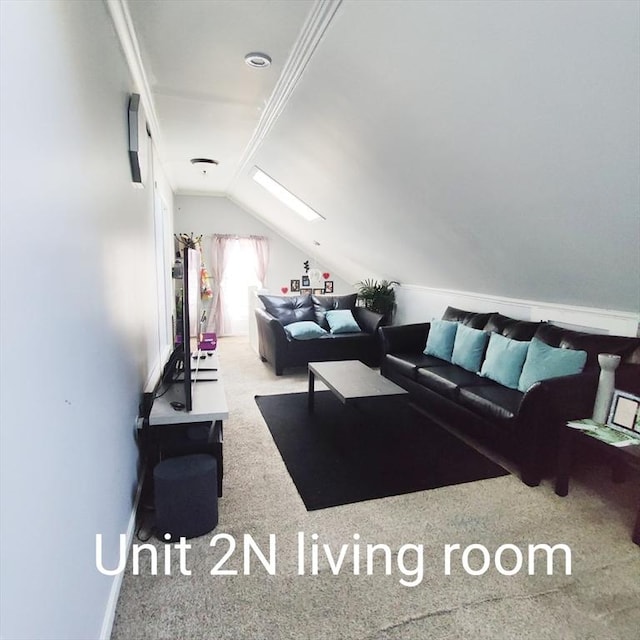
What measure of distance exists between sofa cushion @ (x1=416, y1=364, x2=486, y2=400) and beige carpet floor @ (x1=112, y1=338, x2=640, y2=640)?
736 mm

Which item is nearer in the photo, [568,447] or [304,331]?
[568,447]

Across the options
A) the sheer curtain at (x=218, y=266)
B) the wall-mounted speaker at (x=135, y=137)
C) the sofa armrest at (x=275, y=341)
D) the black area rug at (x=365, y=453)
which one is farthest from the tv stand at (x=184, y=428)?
the sheer curtain at (x=218, y=266)

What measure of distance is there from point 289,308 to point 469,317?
2326mm

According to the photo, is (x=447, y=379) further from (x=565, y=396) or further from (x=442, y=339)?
(x=565, y=396)

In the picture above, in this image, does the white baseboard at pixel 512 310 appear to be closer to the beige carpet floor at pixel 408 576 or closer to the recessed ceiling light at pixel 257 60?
the beige carpet floor at pixel 408 576

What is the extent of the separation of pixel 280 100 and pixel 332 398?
2591mm

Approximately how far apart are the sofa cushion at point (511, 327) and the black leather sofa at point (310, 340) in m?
1.65

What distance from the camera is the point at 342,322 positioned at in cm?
507

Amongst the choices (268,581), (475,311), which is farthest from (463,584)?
(475,311)

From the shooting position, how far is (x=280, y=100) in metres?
2.89

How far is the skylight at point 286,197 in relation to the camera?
5.14m

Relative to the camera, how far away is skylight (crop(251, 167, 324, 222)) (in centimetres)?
514

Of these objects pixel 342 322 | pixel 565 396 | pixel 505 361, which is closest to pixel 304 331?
→ pixel 342 322

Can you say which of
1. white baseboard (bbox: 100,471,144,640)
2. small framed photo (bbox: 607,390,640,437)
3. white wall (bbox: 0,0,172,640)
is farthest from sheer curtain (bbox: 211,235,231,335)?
small framed photo (bbox: 607,390,640,437)
